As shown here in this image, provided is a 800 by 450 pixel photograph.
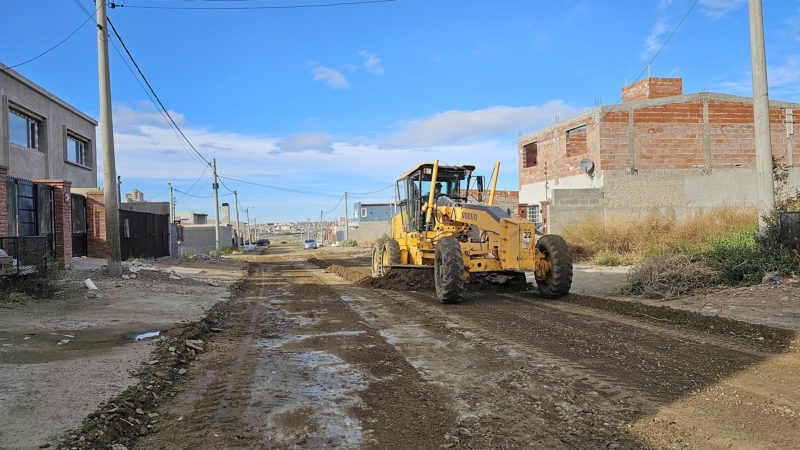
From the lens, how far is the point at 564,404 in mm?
4215

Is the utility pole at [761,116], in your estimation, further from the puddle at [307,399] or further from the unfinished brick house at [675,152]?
the unfinished brick house at [675,152]

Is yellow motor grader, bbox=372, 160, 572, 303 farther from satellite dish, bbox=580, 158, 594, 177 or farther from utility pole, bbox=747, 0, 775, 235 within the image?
satellite dish, bbox=580, 158, 594, 177

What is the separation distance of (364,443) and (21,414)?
2495 mm

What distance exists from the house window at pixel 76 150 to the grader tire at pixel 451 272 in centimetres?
2195

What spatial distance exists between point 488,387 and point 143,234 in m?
22.4

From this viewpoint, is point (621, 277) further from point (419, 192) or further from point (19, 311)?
point (19, 311)

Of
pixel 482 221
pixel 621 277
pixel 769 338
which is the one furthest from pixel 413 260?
pixel 769 338

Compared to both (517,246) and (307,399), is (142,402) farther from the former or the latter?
(517,246)

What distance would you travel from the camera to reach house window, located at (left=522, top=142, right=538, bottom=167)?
3222 cm

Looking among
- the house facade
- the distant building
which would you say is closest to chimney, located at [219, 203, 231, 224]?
the distant building

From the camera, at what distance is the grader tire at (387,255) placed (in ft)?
44.4

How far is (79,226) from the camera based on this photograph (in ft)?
59.8

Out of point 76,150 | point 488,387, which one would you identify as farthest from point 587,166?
point 76,150

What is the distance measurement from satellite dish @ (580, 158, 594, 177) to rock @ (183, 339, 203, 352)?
21.5m
